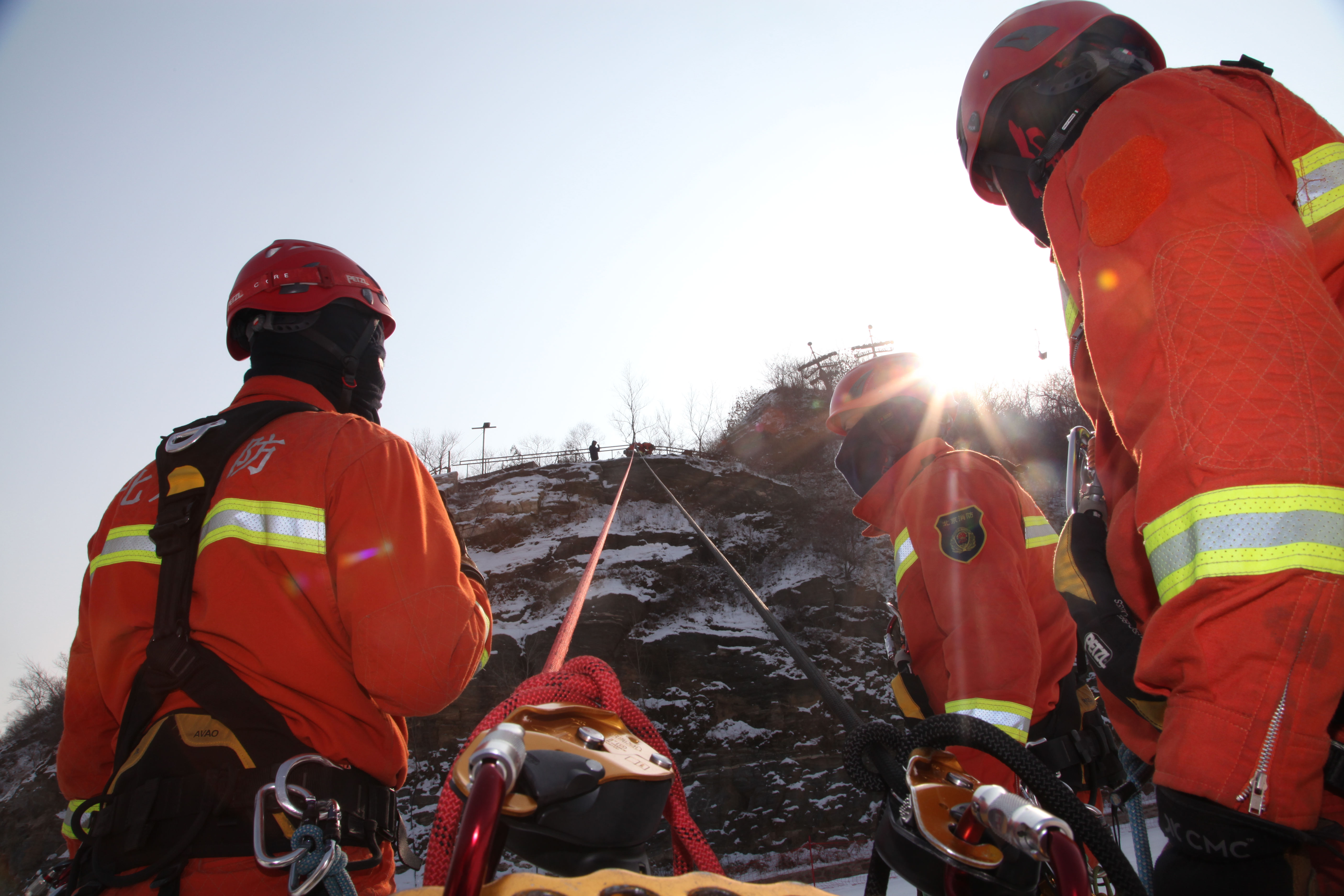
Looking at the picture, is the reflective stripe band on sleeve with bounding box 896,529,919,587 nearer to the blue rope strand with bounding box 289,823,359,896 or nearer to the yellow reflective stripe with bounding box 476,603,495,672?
the yellow reflective stripe with bounding box 476,603,495,672

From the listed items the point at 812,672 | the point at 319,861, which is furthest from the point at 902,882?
the point at 319,861

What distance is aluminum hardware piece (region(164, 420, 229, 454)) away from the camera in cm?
194

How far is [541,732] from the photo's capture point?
33.4 inches

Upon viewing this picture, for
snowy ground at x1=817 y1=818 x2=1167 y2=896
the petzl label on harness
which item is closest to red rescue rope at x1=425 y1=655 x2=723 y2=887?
the petzl label on harness

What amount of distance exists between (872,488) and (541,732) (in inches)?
119

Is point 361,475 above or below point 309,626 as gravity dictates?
above

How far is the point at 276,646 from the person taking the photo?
175cm

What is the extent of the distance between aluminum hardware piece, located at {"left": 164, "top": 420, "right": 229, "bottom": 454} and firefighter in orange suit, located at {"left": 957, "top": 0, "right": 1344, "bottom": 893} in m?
2.34

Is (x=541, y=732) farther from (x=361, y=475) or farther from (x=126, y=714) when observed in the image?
(x=126, y=714)

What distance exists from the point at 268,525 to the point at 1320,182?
2545mm

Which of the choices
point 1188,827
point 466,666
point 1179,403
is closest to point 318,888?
point 466,666

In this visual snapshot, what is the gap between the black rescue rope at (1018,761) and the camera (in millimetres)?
806

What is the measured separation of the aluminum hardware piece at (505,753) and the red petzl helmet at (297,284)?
2.29m

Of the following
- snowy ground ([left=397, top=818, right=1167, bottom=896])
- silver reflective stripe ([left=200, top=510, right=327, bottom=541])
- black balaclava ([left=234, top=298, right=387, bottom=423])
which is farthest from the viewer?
snowy ground ([left=397, top=818, right=1167, bottom=896])
